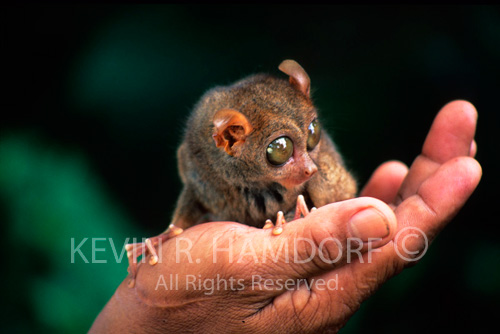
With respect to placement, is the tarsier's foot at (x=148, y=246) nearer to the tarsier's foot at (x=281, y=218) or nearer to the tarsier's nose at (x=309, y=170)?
the tarsier's foot at (x=281, y=218)

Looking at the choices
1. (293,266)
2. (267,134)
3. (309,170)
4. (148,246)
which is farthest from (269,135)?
(148,246)

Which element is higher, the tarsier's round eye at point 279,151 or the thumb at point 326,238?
the tarsier's round eye at point 279,151

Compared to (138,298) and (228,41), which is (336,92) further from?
(138,298)

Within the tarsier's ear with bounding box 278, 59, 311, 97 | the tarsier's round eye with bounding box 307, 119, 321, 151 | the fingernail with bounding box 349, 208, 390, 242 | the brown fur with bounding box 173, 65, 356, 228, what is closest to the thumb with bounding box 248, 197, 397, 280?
the fingernail with bounding box 349, 208, 390, 242

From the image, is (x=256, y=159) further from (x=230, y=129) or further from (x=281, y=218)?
(x=281, y=218)

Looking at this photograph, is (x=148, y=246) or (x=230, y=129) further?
(x=148, y=246)

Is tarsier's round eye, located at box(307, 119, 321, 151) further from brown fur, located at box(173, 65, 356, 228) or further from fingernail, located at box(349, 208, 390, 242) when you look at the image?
fingernail, located at box(349, 208, 390, 242)

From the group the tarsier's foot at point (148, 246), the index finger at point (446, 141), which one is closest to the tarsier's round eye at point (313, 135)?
the index finger at point (446, 141)

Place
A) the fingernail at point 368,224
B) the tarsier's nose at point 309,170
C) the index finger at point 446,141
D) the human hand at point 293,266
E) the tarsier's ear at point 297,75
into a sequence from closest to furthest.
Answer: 1. the fingernail at point 368,224
2. the human hand at point 293,266
3. the tarsier's nose at point 309,170
4. the tarsier's ear at point 297,75
5. the index finger at point 446,141
